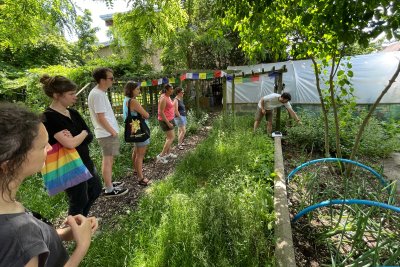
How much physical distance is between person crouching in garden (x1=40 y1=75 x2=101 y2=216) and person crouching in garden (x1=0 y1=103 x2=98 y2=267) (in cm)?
130

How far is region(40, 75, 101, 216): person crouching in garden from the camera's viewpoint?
2.24 meters

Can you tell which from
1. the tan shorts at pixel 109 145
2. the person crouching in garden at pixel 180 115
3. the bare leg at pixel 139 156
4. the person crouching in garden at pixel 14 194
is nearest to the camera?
the person crouching in garden at pixel 14 194

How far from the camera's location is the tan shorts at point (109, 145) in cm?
329

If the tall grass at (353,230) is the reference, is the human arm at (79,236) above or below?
above

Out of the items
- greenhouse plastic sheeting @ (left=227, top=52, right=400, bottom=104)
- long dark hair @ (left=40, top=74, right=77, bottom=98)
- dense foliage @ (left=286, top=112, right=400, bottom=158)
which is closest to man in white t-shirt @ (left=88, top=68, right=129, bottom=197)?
long dark hair @ (left=40, top=74, right=77, bottom=98)

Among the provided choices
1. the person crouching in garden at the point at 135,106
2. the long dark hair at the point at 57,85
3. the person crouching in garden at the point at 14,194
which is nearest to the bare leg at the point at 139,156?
the person crouching in garden at the point at 135,106

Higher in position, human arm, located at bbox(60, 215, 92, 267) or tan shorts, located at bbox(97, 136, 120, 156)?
human arm, located at bbox(60, 215, 92, 267)

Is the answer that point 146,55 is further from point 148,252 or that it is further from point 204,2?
point 148,252

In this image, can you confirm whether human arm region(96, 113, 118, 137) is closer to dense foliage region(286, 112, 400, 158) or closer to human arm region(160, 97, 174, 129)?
human arm region(160, 97, 174, 129)

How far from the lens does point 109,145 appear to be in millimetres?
3324

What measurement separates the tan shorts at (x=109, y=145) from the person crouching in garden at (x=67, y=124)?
25.2 inches

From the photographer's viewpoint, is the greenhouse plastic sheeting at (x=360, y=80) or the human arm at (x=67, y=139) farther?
the greenhouse plastic sheeting at (x=360, y=80)

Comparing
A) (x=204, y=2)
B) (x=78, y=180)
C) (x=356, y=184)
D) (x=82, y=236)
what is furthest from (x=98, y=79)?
(x=204, y=2)

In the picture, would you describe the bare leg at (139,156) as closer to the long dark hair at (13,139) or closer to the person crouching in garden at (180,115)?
the person crouching in garden at (180,115)
